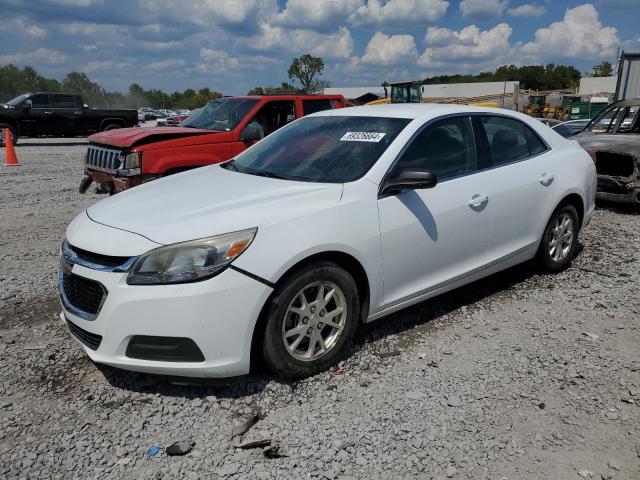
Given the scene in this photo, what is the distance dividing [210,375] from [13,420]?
110cm

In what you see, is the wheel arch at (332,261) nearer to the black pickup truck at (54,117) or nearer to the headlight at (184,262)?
the headlight at (184,262)

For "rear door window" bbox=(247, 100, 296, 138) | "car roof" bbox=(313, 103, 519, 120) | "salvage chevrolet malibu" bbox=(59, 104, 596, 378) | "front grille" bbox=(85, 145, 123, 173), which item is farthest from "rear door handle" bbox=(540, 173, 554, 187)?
"front grille" bbox=(85, 145, 123, 173)

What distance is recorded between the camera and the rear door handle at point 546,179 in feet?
15.1

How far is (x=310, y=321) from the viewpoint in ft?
10.6

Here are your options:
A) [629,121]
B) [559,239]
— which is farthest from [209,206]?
[629,121]

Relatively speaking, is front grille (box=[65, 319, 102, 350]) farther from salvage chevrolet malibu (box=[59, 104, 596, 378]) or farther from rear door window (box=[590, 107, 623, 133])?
rear door window (box=[590, 107, 623, 133])

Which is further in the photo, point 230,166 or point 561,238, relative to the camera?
point 561,238

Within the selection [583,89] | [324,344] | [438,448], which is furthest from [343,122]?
[583,89]

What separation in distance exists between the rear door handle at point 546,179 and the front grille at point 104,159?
4.85 meters

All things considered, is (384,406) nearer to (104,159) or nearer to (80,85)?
(104,159)

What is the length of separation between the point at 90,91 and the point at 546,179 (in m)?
128

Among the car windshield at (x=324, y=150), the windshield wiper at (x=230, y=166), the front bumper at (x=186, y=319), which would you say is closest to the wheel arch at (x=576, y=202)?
the car windshield at (x=324, y=150)

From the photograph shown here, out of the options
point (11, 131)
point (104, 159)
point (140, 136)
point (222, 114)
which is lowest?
point (11, 131)

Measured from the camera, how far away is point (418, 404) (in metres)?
3.07
